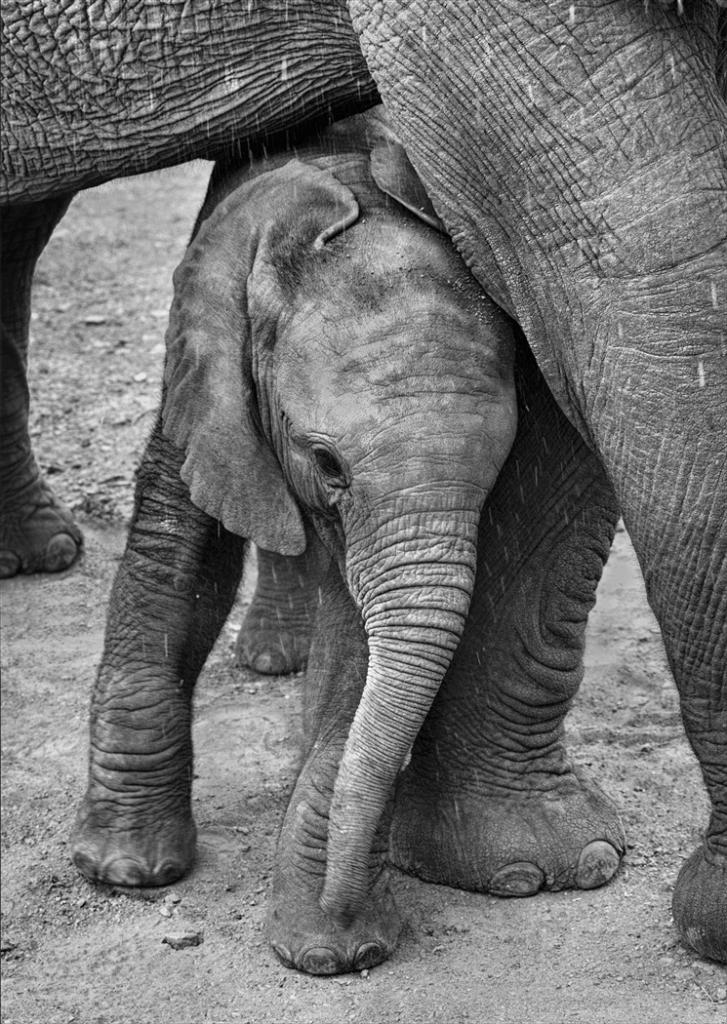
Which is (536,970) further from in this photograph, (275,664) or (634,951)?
(275,664)

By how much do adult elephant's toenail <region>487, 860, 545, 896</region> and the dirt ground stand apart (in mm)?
32

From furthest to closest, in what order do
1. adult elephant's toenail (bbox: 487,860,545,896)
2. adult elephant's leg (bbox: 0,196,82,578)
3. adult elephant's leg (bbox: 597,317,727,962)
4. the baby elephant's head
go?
adult elephant's leg (bbox: 0,196,82,578)
adult elephant's toenail (bbox: 487,860,545,896)
the baby elephant's head
adult elephant's leg (bbox: 597,317,727,962)

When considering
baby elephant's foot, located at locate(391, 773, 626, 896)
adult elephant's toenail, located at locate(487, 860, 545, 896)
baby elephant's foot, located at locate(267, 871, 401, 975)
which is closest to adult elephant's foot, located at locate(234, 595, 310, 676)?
baby elephant's foot, located at locate(391, 773, 626, 896)

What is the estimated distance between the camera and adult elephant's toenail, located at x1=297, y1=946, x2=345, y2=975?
3990 millimetres

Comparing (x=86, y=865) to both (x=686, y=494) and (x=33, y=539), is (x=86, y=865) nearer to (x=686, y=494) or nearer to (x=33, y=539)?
(x=686, y=494)

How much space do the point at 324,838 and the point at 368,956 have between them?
26 cm

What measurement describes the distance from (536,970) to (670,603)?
2.77ft

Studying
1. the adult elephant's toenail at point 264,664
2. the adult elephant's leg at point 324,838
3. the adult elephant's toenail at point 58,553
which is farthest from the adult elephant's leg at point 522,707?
the adult elephant's toenail at point 58,553

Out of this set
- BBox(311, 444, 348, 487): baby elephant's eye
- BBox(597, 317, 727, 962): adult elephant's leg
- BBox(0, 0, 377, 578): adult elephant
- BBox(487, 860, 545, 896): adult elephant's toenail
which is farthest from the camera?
BBox(0, 0, 377, 578): adult elephant

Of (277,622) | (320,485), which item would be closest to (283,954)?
(320,485)

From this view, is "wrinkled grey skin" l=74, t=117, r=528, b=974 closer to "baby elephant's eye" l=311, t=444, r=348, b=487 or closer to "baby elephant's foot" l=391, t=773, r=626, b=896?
"baby elephant's eye" l=311, t=444, r=348, b=487

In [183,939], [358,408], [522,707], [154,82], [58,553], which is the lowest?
[183,939]

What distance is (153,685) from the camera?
175 inches

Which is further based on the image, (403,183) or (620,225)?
(403,183)
